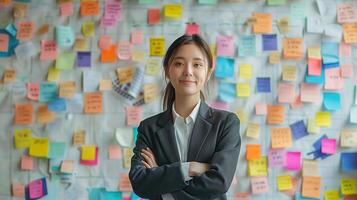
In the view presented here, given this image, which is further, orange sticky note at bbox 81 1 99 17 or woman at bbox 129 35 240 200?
orange sticky note at bbox 81 1 99 17

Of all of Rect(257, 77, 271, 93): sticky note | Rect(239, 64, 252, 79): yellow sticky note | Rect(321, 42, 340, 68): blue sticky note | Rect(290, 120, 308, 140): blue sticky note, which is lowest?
Rect(290, 120, 308, 140): blue sticky note

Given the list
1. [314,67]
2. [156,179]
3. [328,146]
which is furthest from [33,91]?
[328,146]

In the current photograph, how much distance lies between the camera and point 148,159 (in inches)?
50.4

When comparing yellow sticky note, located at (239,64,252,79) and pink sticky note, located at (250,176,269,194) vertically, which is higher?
yellow sticky note, located at (239,64,252,79)

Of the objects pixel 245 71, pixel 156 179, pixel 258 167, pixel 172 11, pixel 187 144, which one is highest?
pixel 172 11

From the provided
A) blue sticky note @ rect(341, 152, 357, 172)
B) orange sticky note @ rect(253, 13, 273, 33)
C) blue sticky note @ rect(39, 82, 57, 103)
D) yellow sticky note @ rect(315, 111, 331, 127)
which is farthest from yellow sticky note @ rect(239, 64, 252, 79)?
blue sticky note @ rect(39, 82, 57, 103)

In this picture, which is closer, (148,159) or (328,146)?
(148,159)

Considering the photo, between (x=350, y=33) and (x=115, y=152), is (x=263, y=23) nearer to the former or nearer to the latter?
(x=350, y=33)

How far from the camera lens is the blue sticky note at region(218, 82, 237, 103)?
Answer: 7.30 ft

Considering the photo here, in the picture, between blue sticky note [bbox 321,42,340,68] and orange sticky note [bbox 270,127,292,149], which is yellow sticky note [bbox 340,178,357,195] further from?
blue sticky note [bbox 321,42,340,68]

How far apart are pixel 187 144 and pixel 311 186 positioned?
1257 millimetres

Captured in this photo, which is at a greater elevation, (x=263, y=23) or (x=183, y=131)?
(x=263, y=23)

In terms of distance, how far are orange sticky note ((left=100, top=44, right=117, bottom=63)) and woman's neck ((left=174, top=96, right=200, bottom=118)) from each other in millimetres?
1022

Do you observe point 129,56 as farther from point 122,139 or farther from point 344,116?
point 344,116
